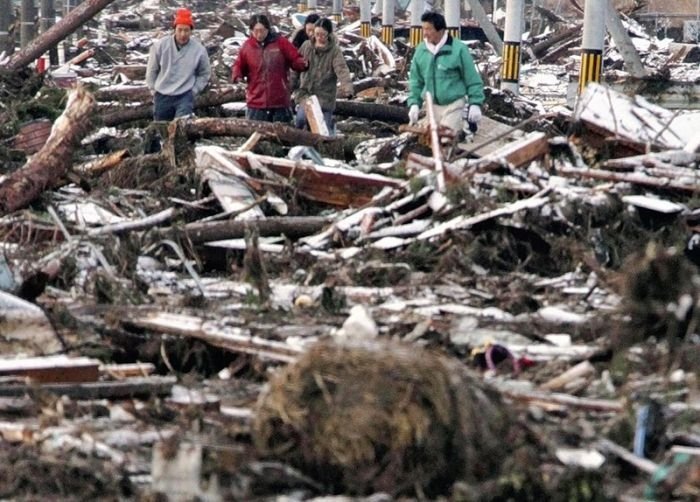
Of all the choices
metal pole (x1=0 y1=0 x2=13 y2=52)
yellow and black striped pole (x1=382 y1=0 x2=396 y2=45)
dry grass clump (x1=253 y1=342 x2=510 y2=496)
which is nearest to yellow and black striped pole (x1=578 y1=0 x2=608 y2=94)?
metal pole (x1=0 y1=0 x2=13 y2=52)

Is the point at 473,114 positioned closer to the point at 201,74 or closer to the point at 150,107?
the point at 201,74

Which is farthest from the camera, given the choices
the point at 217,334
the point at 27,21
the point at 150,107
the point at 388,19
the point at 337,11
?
the point at 337,11

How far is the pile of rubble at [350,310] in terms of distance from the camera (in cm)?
708

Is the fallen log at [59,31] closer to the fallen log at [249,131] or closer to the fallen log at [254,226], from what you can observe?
the fallen log at [249,131]

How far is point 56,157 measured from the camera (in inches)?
559

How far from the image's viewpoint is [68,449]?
7.61 meters

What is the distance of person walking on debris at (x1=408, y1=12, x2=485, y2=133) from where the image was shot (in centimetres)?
1627

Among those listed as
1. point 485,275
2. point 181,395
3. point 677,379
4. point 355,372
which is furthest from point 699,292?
point 485,275

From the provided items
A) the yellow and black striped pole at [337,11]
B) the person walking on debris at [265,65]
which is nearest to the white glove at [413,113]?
the person walking on debris at [265,65]

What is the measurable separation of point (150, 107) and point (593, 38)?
251 inches

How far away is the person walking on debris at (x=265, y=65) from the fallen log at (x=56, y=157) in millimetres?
4364

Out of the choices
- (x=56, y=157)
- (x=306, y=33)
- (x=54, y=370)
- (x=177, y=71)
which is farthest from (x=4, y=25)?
(x=54, y=370)

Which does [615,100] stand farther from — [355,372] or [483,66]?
[483,66]

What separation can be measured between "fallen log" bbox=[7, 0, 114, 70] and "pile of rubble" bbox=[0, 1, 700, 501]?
9.56 feet
